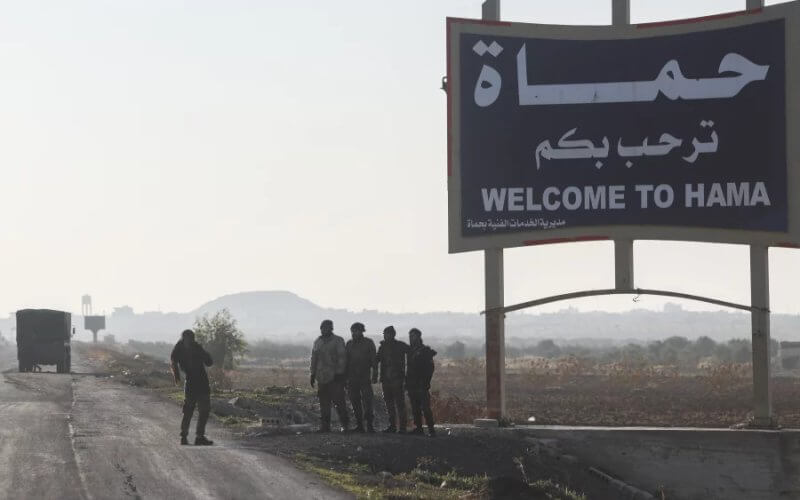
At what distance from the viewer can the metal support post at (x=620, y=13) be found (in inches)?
880

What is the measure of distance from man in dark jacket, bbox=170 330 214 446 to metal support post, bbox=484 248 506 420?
4.92 metres

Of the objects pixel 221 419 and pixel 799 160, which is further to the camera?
pixel 221 419

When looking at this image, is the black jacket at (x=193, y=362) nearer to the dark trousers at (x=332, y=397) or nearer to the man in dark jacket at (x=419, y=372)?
the dark trousers at (x=332, y=397)

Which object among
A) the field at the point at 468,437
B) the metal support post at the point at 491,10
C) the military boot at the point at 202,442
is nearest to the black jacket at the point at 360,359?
the field at the point at 468,437

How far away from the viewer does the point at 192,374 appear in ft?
70.1

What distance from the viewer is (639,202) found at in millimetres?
22188

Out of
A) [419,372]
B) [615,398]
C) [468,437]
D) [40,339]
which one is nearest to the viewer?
[468,437]

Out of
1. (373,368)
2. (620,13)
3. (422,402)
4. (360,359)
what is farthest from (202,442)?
(620,13)

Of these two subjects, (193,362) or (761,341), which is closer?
(193,362)

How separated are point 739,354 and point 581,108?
4279 inches

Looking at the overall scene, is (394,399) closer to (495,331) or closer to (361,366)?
(361,366)

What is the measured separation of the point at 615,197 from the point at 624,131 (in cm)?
116

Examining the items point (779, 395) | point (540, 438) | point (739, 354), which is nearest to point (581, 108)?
A: point (540, 438)

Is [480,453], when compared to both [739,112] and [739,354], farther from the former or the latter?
[739,354]
